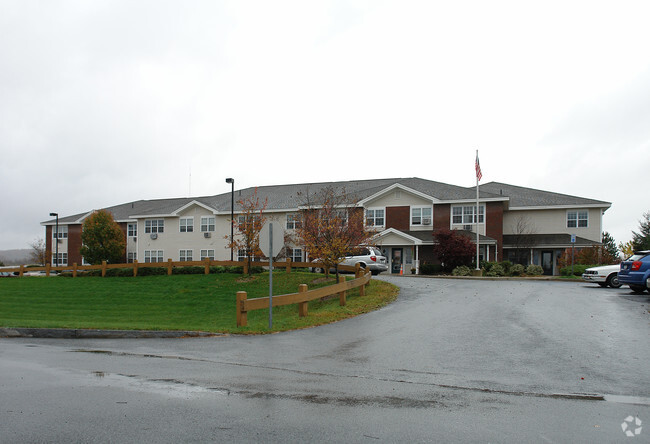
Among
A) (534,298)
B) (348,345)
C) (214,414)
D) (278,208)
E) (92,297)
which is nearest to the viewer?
(214,414)

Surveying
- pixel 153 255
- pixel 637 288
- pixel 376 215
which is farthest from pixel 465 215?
pixel 153 255

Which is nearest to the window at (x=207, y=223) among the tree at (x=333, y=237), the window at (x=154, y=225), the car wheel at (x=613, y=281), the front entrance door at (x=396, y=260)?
the window at (x=154, y=225)

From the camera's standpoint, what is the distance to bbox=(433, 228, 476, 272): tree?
3722 cm

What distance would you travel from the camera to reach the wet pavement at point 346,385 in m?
5.43

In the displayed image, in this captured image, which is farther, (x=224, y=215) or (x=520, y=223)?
(x=224, y=215)

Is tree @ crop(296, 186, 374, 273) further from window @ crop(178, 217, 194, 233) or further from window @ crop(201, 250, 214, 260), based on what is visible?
window @ crop(178, 217, 194, 233)

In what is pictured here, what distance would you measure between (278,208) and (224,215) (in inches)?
207

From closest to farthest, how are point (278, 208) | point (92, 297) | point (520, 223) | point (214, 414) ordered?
point (214, 414), point (92, 297), point (520, 223), point (278, 208)

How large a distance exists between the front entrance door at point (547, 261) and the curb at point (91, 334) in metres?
35.7

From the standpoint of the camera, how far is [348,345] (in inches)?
445

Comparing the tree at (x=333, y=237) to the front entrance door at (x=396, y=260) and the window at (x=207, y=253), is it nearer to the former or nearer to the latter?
the front entrance door at (x=396, y=260)

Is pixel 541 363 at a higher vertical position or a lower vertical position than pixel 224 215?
lower

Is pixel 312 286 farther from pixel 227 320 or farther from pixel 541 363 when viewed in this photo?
pixel 541 363

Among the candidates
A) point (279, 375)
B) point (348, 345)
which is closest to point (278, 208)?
point (348, 345)
